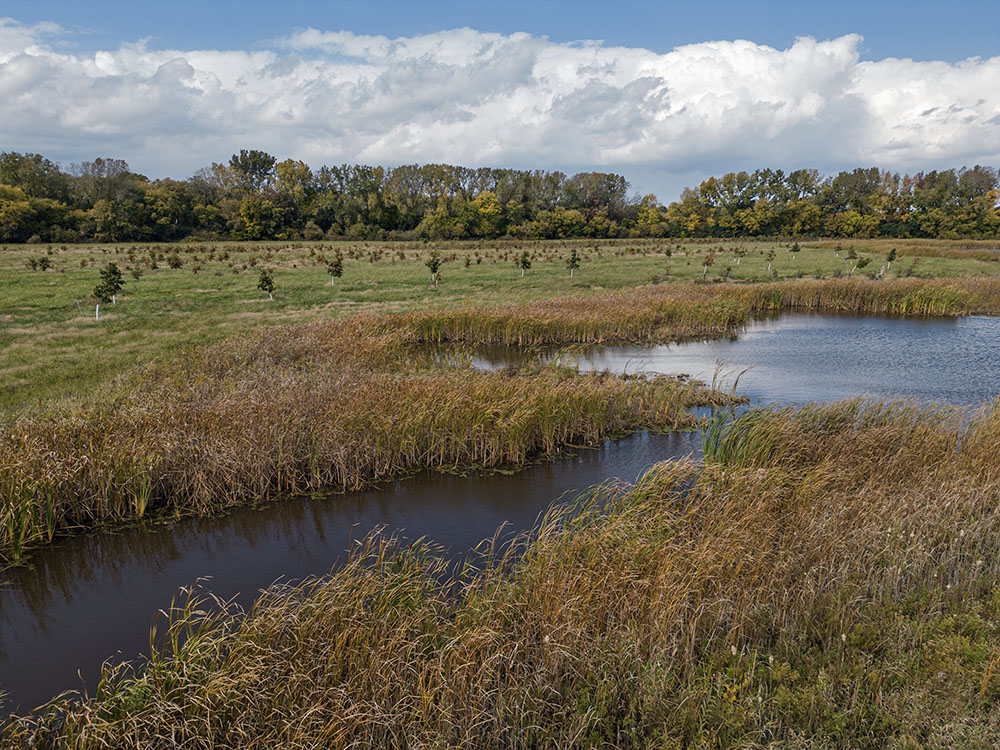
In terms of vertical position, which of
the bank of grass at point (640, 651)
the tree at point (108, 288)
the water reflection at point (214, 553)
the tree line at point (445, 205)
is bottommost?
the water reflection at point (214, 553)

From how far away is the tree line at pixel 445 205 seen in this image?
71.2 meters

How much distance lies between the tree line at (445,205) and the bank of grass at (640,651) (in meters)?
69.0

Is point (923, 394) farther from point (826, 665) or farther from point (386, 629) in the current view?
point (386, 629)

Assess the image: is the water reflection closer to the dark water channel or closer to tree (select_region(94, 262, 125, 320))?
the dark water channel

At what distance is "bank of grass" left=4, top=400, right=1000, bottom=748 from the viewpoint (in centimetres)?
436

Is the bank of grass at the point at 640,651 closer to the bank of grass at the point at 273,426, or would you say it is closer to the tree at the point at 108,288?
the bank of grass at the point at 273,426

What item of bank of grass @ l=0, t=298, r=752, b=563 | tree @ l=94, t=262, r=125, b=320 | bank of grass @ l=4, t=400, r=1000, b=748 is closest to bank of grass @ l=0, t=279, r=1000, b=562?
bank of grass @ l=0, t=298, r=752, b=563

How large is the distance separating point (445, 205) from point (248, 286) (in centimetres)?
6193

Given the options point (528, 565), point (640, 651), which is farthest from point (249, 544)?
point (640, 651)

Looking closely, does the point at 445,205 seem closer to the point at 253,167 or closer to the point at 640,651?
the point at 253,167

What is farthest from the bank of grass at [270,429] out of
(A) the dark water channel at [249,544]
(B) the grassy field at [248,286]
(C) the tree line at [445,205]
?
(C) the tree line at [445,205]

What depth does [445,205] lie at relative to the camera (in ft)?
293

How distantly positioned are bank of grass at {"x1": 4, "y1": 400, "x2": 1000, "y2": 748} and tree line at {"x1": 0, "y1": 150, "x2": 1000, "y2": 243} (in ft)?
226

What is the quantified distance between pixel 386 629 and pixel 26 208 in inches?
3035
